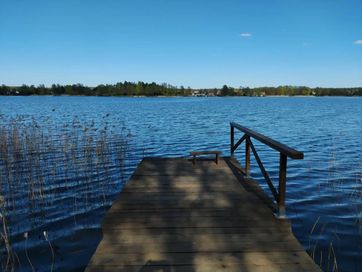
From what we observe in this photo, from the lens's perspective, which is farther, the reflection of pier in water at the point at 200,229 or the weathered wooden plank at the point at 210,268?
the reflection of pier in water at the point at 200,229

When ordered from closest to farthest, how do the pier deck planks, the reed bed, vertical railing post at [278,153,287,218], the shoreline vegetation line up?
the pier deck planks < vertical railing post at [278,153,287,218] < the reed bed < the shoreline vegetation

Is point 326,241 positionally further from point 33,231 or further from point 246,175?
point 33,231

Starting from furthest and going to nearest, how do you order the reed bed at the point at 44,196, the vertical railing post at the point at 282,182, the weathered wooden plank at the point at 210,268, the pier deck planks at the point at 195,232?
the reed bed at the point at 44,196, the vertical railing post at the point at 282,182, the pier deck planks at the point at 195,232, the weathered wooden plank at the point at 210,268

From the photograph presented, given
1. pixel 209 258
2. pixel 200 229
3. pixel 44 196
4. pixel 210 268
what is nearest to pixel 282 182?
pixel 200 229

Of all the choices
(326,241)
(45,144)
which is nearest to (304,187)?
(326,241)

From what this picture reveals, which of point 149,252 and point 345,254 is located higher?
point 149,252

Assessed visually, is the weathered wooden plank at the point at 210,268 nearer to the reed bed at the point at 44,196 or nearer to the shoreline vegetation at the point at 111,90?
the reed bed at the point at 44,196

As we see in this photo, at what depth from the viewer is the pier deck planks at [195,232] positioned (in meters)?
3.31

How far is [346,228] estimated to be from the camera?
19.7 feet

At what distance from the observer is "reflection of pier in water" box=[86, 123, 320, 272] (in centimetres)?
333

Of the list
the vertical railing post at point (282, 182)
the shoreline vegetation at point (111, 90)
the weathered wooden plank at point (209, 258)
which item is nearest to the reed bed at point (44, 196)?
the weathered wooden plank at point (209, 258)

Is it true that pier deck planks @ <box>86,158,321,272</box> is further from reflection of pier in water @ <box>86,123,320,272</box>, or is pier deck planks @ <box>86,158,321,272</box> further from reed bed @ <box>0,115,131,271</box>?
reed bed @ <box>0,115,131,271</box>

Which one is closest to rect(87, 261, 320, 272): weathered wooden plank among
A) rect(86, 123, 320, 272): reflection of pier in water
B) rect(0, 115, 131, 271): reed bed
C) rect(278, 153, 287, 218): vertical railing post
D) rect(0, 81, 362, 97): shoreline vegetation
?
rect(86, 123, 320, 272): reflection of pier in water

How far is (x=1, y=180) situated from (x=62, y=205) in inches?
112
